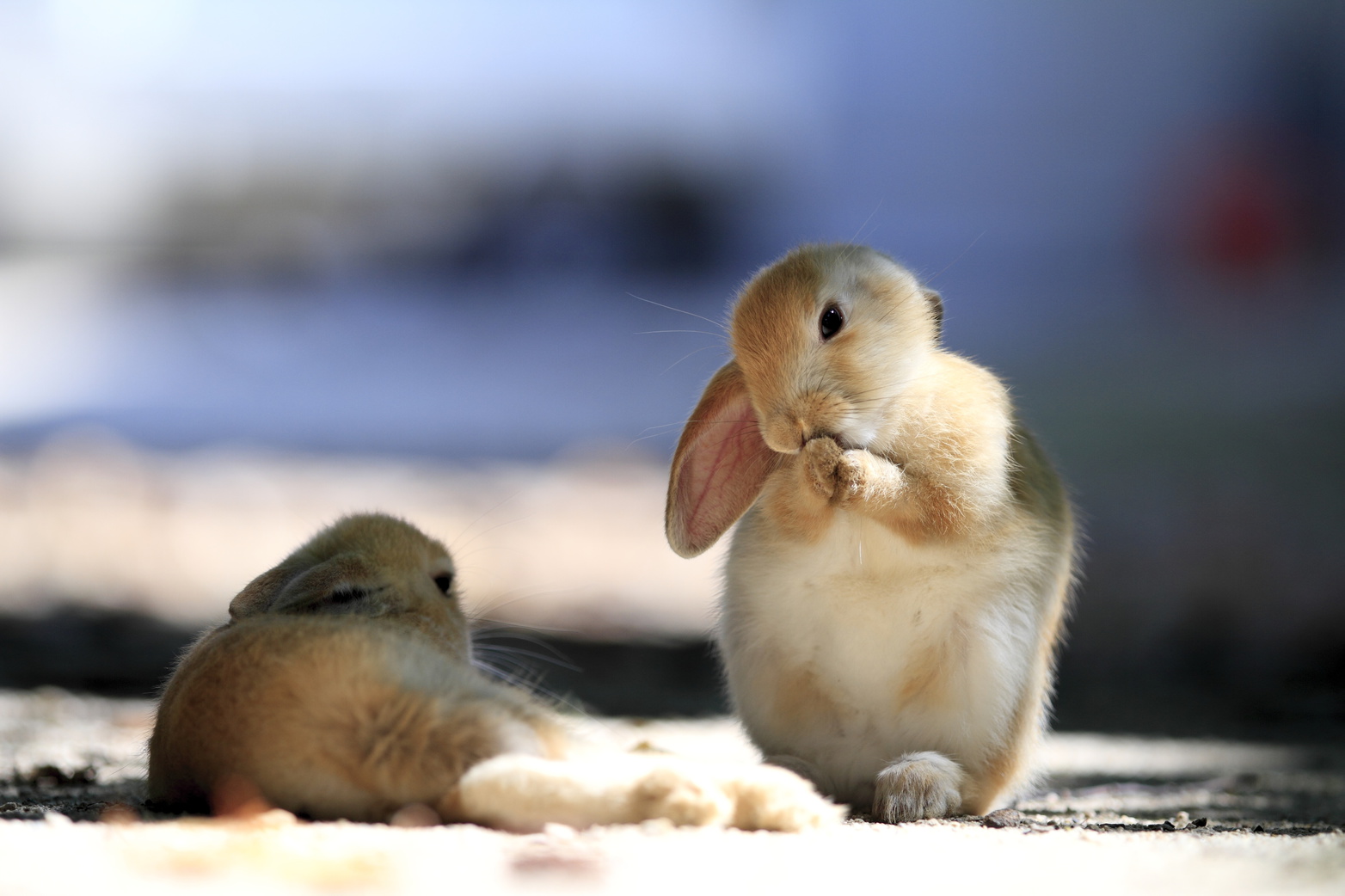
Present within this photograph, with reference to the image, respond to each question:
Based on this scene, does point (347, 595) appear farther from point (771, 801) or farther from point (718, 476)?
point (771, 801)

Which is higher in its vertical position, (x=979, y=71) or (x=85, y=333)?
(x=979, y=71)

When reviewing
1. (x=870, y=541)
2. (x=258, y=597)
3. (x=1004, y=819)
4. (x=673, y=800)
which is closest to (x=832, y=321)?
(x=870, y=541)

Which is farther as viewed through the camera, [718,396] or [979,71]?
[979,71]

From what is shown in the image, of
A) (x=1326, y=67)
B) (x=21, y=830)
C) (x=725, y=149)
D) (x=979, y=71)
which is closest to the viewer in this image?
(x=21, y=830)

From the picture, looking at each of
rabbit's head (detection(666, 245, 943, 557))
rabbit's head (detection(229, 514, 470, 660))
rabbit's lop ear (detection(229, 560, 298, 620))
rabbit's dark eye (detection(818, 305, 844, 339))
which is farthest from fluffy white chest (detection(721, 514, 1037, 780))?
rabbit's lop ear (detection(229, 560, 298, 620))

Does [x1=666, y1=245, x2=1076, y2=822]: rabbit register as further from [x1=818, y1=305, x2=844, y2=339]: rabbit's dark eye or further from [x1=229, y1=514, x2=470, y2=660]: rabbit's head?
[x1=229, y1=514, x2=470, y2=660]: rabbit's head

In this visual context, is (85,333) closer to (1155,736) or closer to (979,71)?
(979,71)

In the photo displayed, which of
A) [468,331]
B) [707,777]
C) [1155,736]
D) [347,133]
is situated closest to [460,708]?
[707,777]
